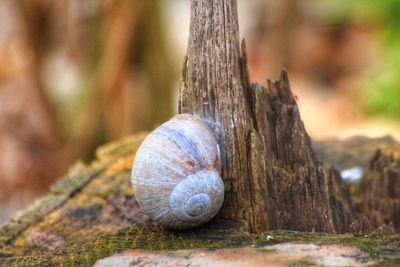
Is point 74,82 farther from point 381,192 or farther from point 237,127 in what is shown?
point 237,127

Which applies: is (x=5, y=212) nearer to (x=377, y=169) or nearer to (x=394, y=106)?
(x=377, y=169)

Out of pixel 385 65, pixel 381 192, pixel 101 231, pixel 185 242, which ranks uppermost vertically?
pixel 385 65

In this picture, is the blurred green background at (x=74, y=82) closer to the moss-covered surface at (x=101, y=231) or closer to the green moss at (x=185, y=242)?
the moss-covered surface at (x=101, y=231)

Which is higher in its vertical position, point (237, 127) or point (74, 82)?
point (74, 82)

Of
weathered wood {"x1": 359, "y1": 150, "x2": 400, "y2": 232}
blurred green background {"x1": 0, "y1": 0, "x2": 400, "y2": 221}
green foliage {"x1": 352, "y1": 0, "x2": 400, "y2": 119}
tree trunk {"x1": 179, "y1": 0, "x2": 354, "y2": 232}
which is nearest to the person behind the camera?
tree trunk {"x1": 179, "y1": 0, "x2": 354, "y2": 232}

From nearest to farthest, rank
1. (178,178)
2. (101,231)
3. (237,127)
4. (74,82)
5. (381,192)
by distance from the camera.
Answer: (178,178), (237,127), (101,231), (381,192), (74,82)

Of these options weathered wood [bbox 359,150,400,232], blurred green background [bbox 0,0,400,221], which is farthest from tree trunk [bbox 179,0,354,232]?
blurred green background [bbox 0,0,400,221]

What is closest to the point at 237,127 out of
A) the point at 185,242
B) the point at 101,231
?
the point at 185,242

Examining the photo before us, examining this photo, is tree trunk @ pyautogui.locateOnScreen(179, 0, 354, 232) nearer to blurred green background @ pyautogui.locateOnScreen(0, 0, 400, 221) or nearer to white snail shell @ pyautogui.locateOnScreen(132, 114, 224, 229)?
white snail shell @ pyautogui.locateOnScreen(132, 114, 224, 229)
